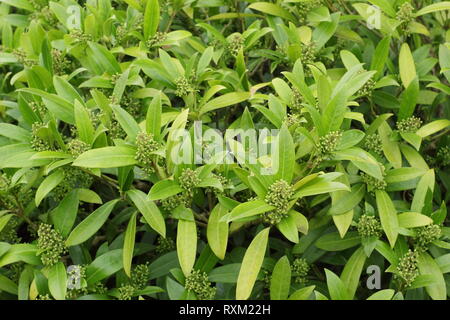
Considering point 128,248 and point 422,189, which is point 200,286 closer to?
point 128,248

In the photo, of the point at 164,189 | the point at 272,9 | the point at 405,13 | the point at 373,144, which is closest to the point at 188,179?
the point at 164,189

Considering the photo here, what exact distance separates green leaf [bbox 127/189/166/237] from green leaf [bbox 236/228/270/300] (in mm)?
312

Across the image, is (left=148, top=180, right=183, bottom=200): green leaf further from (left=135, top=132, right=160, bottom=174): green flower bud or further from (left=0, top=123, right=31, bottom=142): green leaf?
(left=0, top=123, right=31, bottom=142): green leaf

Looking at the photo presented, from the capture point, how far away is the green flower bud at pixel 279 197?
6.55 feet

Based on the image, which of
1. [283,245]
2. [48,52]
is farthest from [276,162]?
[48,52]

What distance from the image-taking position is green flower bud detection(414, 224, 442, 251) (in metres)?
2.20

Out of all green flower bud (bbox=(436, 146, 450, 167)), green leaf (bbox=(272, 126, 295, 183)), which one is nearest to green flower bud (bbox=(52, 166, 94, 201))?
green leaf (bbox=(272, 126, 295, 183))

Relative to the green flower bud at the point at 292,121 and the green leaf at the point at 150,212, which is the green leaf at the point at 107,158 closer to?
the green leaf at the point at 150,212

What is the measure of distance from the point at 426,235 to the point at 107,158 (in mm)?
1215

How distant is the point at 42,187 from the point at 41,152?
138 millimetres

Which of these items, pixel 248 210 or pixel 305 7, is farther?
pixel 305 7

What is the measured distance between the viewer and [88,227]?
2248 mm

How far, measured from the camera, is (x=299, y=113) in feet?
7.73

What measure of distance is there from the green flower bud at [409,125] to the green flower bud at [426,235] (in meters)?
Answer: 0.45
